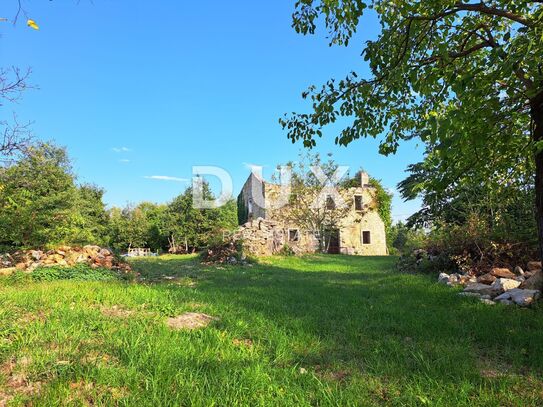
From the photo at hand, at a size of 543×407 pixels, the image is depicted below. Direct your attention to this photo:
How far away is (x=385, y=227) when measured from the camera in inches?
1064

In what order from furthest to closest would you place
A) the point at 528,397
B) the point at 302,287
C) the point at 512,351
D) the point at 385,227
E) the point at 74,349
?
1. the point at 385,227
2. the point at 302,287
3. the point at 512,351
4. the point at 74,349
5. the point at 528,397

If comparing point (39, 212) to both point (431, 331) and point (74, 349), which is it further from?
point (431, 331)

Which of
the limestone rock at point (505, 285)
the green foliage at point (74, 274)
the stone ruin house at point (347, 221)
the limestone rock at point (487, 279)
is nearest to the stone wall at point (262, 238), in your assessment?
the stone ruin house at point (347, 221)

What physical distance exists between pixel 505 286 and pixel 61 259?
9.45 m

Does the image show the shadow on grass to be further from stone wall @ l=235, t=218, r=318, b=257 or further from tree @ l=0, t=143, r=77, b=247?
stone wall @ l=235, t=218, r=318, b=257

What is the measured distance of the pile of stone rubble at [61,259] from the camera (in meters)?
7.71

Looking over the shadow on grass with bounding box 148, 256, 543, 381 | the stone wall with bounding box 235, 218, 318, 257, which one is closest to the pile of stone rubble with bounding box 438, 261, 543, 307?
the shadow on grass with bounding box 148, 256, 543, 381

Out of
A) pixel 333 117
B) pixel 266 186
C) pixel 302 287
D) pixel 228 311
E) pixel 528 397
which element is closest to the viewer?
pixel 528 397

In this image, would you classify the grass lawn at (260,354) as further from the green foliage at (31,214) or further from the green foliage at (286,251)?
the green foliage at (286,251)

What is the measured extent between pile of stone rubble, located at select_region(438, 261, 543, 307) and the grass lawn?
419mm

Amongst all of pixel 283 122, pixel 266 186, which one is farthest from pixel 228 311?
pixel 266 186

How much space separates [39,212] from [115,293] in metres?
5.34

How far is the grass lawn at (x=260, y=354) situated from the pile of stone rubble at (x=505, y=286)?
1.37 ft

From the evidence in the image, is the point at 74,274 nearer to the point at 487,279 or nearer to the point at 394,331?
the point at 394,331
